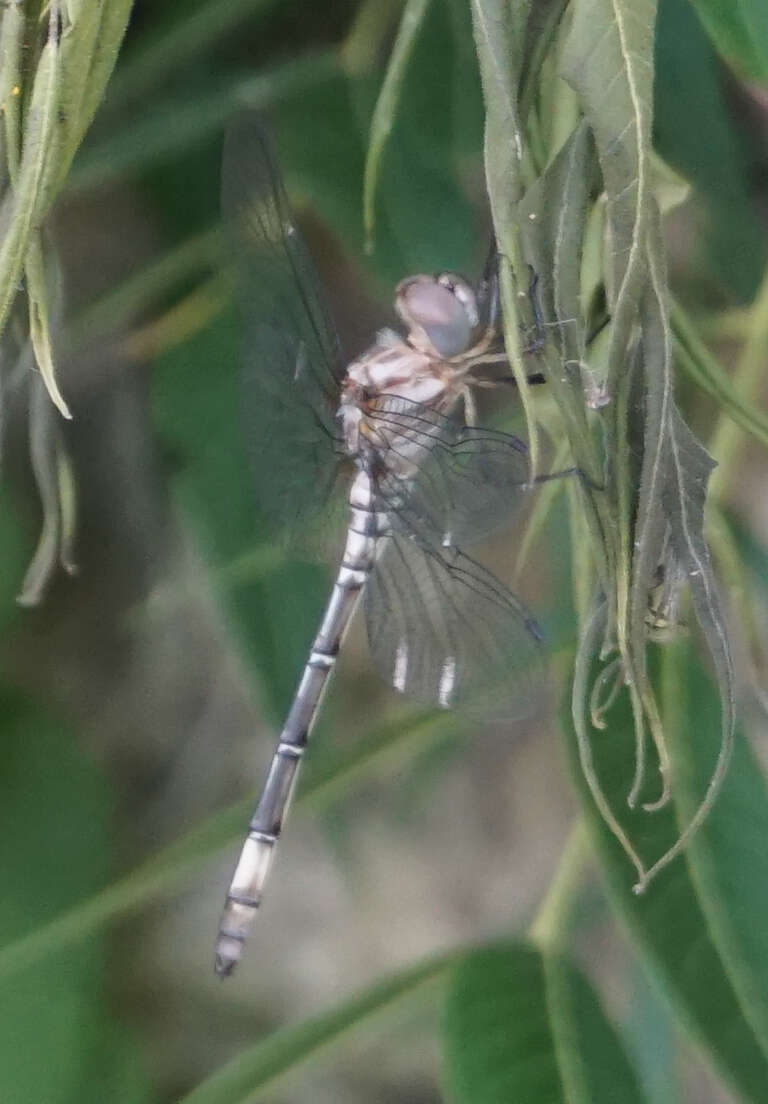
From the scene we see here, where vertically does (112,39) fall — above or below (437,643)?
above

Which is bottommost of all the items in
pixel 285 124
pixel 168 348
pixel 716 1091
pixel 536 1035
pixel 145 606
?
pixel 716 1091

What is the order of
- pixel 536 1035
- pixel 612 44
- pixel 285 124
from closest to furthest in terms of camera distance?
pixel 612 44 → pixel 536 1035 → pixel 285 124

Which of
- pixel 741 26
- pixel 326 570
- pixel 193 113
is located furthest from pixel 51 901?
pixel 741 26

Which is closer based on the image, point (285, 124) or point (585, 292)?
point (585, 292)

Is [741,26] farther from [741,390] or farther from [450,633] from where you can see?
[450,633]

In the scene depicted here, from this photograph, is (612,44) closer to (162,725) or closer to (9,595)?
(9,595)

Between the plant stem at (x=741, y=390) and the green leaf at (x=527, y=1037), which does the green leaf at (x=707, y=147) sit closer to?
the plant stem at (x=741, y=390)

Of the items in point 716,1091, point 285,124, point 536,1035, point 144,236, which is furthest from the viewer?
point 716,1091

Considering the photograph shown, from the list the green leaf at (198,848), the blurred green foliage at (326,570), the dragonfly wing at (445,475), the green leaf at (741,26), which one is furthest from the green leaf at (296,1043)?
the green leaf at (741,26)

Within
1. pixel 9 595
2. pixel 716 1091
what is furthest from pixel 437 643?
pixel 716 1091
